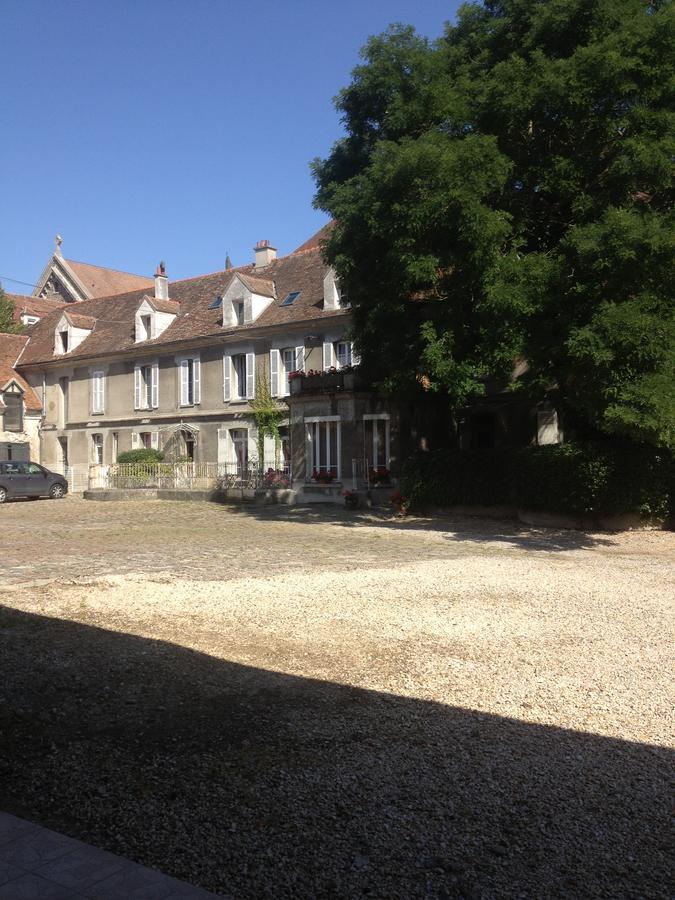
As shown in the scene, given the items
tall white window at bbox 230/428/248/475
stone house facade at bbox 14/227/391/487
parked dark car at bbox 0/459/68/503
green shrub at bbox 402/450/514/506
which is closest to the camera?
green shrub at bbox 402/450/514/506

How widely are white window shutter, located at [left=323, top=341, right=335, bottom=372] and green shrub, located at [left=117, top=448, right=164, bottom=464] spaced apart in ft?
25.7

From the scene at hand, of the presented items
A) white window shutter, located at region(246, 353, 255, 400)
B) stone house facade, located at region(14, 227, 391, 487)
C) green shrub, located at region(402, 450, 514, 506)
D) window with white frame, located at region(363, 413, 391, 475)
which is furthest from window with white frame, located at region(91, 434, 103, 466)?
green shrub, located at region(402, 450, 514, 506)

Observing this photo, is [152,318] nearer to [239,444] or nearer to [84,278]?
[239,444]

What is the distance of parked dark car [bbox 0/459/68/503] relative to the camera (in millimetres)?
28286

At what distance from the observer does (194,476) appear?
1126 inches

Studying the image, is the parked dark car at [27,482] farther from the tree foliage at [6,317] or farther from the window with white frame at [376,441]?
the tree foliage at [6,317]

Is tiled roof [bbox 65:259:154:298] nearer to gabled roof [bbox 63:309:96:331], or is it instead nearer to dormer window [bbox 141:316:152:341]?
Answer: gabled roof [bbox 63:309:96:331]

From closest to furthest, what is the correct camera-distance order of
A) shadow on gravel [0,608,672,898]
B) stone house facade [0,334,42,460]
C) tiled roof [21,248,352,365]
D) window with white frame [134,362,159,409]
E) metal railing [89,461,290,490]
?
shadow on gravel [0,608,672,898] → metal railing [89,461,290,490] → tiled roof [21,248,352,365] → window with white frame [134,362,159,409] → stone house facade [0,334,42,460]

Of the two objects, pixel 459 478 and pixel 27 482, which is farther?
pixel 27 482

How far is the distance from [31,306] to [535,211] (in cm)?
4097

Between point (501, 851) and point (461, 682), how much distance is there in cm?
226

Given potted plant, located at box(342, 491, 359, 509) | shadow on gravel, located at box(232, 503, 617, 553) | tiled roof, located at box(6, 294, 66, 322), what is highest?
tiled roof, located at box(6, 294, 66, 322)

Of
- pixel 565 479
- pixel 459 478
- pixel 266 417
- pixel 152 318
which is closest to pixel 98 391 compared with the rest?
pixel 152 318

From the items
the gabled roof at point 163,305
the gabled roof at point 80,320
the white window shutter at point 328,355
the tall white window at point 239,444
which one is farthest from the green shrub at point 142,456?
the gabled roof at point 80,320
